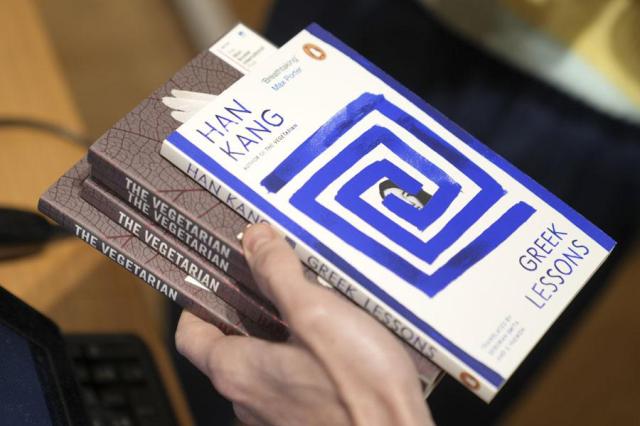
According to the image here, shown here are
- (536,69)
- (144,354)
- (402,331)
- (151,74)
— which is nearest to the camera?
(402,331)

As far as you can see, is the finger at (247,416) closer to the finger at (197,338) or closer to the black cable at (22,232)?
the finger at (197,338)

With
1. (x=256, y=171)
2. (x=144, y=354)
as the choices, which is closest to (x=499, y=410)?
(x=144, y=354)

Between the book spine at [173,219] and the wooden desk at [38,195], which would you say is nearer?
the book spine at [173,219]

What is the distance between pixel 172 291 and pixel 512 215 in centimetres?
22

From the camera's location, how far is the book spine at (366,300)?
488 millimetres

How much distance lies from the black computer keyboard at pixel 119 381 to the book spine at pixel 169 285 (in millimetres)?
121

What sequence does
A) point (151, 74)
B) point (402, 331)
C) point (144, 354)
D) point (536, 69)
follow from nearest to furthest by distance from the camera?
point (402, 331) < point (144, 354) < point (536, 69) < point (151, 74)

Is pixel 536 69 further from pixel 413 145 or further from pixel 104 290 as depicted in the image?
pixel 104 290

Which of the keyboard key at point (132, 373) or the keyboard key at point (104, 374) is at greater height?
the keyboard key at point (132, 373)

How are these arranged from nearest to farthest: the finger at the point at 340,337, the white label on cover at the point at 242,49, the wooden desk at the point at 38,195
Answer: the finger at the point at 340,337
the white label on cover at the point at 242,49
the wooden desk at the point at 38,195

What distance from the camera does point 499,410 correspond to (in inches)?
37.8

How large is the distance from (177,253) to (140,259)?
0.02 metres

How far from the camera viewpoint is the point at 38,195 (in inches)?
28.6

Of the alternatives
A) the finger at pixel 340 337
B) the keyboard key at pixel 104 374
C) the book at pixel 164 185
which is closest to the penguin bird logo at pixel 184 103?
the book at pixel 164 185
